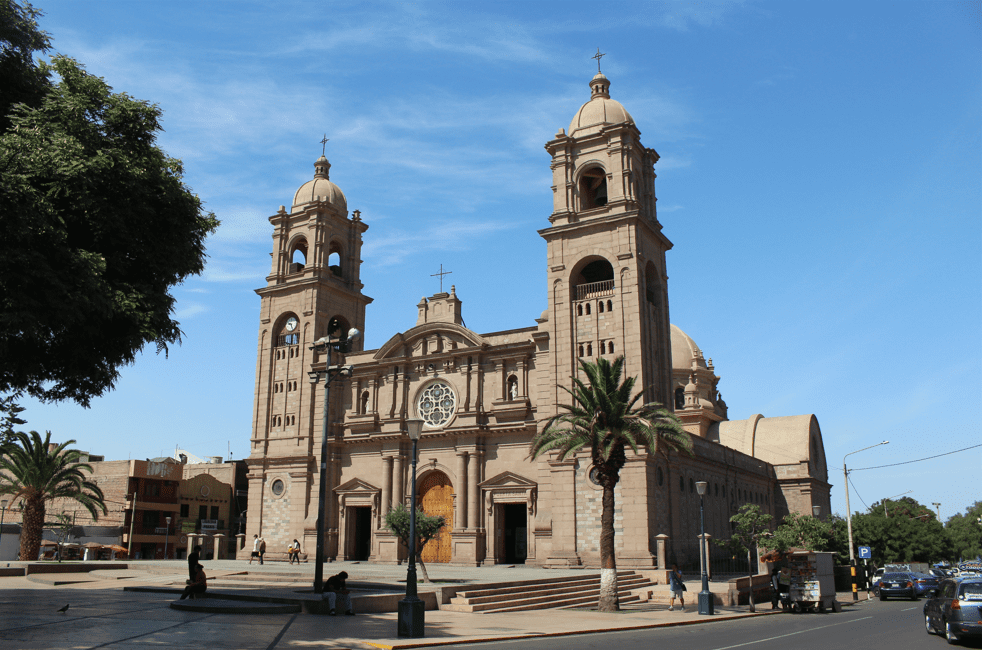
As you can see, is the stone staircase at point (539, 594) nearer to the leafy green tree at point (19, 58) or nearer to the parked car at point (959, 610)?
the parked car at point (959, 610)

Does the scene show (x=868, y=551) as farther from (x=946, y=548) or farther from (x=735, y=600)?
(x=946, y=548)

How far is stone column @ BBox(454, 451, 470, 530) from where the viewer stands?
4300 cm

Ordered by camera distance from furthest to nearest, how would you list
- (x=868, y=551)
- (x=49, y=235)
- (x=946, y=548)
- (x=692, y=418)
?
(x=946, y=548) < (x=692, y=418) < (x=868, y=551) < (x=49, y=235)

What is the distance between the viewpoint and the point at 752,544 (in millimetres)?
31922

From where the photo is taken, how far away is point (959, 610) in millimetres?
16875

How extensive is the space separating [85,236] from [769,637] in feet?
58.2

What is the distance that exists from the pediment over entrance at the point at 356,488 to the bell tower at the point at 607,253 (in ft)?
46.7

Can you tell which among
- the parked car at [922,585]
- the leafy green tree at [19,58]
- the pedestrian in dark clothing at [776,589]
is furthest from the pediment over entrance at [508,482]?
the leafy green tree at [19,58]

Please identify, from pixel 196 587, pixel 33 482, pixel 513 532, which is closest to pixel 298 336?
pixel 33 482

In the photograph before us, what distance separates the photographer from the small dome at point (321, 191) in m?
54.2

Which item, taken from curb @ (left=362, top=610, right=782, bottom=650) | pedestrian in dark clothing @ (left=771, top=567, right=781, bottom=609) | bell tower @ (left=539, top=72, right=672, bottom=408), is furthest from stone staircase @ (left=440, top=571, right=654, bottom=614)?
bell tower @ (left=539, top=72, right=672, bottom=408)

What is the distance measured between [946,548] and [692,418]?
29.2m

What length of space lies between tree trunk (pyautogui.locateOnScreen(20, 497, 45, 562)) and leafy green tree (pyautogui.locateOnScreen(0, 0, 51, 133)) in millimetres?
33063

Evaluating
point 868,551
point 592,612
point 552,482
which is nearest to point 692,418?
point 868,551
